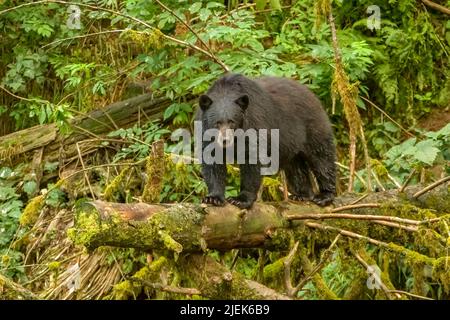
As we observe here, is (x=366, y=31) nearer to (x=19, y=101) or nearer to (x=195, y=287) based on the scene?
(x=19, y=101)

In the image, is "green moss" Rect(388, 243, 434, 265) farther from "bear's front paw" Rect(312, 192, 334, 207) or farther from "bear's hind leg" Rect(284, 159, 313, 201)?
"bear's hind leg" Rect(284, 159, 313, 201)

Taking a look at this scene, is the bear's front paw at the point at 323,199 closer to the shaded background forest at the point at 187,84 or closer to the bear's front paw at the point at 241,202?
the shaded background forest at the point at 187,84

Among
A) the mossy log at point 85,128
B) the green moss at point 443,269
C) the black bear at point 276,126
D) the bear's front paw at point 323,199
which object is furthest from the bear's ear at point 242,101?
the mossy log at point 85,128

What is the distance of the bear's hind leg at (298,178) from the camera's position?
6.86m

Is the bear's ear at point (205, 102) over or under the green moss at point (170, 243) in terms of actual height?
over

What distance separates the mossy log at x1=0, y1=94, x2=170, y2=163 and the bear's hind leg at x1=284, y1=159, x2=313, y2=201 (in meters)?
2.92

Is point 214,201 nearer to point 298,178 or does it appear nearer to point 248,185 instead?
point 248,185

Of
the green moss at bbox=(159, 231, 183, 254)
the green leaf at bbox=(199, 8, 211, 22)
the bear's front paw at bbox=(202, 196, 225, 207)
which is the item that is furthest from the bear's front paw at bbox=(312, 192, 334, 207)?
the green leaf at bbox=(199, 8, 211, 22)

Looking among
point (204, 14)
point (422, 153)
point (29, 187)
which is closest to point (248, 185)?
point (422, 153)

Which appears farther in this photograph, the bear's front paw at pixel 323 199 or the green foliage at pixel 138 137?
the green foliage at pixel 138 137

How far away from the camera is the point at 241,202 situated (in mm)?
5484

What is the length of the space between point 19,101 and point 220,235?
629 cm

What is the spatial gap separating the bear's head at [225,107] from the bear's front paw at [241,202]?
15.6 inches

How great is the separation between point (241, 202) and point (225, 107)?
0.72m
